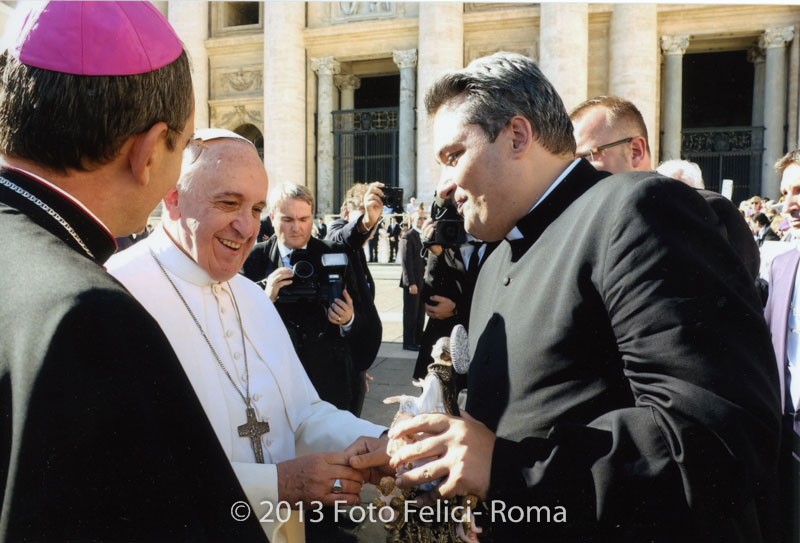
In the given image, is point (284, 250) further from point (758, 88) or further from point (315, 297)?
point (758, 88)

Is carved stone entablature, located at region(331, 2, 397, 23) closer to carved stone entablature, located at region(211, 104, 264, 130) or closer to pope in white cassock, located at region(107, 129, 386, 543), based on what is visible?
carved stone entablature, located at region(211, 104, 264, 130)

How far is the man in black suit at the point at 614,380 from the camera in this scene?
1133mm

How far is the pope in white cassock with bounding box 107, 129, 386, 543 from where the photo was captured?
1900 millimetres

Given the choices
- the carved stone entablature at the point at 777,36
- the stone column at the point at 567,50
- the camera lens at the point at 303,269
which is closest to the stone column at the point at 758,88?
the carved stone entablature at the point at 777,36

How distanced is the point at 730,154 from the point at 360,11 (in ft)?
39.3

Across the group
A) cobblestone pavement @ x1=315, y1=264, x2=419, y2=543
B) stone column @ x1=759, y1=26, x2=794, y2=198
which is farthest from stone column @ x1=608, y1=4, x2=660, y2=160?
cobblestone pavement @ x1=315, y1=264, x2=419, y2=543

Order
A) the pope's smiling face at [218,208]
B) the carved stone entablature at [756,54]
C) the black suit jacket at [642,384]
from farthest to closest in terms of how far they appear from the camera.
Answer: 1. the carved stone entablature at [756,54]
2. the pope's smiling face at [218,208]
3. the black suit jacket at [642,384]

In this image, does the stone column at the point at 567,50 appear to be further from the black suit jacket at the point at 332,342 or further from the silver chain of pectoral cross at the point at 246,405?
the silver chain of pectoral cross at the point at 246,405

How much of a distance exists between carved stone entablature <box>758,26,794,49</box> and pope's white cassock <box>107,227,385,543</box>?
19.3 metres

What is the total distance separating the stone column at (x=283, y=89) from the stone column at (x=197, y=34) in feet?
8.07

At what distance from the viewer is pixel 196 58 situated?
63.8 ft

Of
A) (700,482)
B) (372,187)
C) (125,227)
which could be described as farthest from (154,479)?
(372,187)

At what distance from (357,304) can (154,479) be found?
282 cm

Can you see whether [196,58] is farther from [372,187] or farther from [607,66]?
[372,187]
